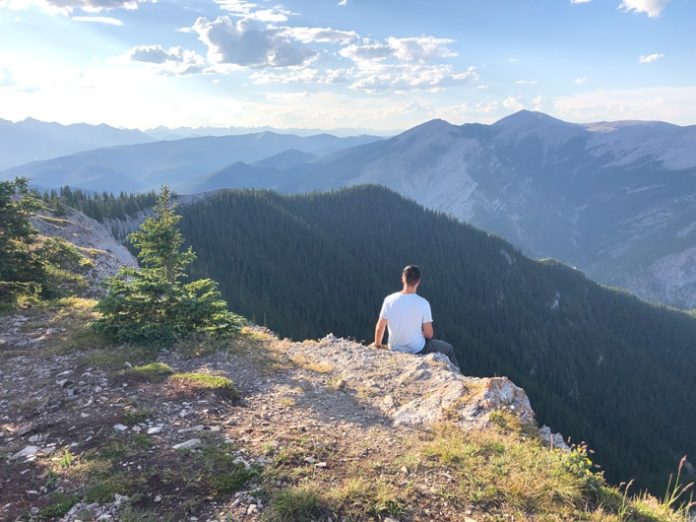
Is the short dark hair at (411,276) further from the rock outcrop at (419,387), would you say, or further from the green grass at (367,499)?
the green grass at (367,499)

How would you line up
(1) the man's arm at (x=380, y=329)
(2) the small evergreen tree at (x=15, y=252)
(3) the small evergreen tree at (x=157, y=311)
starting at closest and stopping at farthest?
(3) the small evergreen tree at (x=157, y=311) → (1) the man's arm at (x=380, y=329) → (2) the small evergreen tree at (x=15, y=252)

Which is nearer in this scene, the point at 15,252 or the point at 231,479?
the point at 231,479

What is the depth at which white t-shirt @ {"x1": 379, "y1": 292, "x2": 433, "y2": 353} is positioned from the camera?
13.3 metres

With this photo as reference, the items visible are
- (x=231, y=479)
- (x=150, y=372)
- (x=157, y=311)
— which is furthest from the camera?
(x=157, y=311)

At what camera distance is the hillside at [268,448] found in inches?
243

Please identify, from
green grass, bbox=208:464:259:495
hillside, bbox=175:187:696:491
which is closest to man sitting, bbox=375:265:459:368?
green grass, bbox=208:464:259:495

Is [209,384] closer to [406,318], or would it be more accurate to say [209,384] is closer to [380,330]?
[380,330]

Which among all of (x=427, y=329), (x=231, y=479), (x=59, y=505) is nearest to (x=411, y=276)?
(x=427, y=329)

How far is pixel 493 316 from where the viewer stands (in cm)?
17175

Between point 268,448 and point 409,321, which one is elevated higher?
point 409,321

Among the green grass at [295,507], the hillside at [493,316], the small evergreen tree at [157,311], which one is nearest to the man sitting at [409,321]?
the small evergreen tree at [157,311]

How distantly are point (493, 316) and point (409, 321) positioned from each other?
16897 centimetres

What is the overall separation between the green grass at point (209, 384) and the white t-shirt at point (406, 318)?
4913mm

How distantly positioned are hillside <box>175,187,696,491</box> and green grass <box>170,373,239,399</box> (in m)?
95.7
